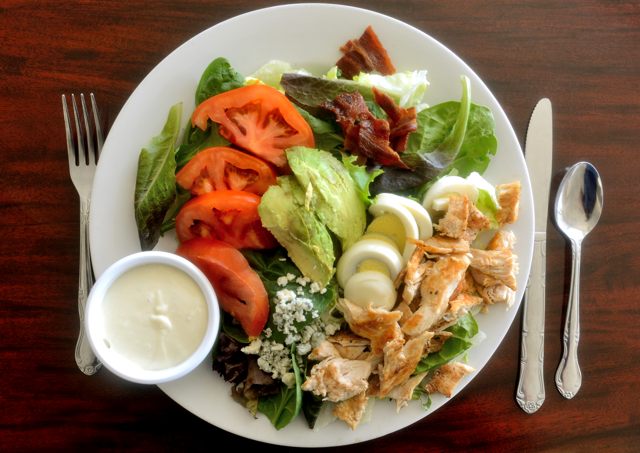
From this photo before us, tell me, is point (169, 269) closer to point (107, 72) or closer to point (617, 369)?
point (107, 72)

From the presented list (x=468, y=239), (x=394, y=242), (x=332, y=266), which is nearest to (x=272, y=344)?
(x=332, y=266)

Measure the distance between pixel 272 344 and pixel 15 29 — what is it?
4.82 feet

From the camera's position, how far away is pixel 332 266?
1.86 m

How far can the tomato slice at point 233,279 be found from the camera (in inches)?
72.1

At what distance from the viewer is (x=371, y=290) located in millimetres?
1856

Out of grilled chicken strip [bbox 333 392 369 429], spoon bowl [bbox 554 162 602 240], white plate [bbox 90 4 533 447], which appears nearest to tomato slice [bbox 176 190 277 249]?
white plate [bbox 90 4 533 447]

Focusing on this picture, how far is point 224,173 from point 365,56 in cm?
65

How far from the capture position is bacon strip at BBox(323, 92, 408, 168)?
6.37ft

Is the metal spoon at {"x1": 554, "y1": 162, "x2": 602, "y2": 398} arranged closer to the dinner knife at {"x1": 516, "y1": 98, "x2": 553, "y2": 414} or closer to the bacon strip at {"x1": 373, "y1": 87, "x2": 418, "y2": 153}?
the dinner knife at {"x1": 516, "y1": 98, "x2": 553, "y2": 414}

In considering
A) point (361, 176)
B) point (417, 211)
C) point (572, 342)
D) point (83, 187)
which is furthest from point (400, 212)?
point (83, 187)

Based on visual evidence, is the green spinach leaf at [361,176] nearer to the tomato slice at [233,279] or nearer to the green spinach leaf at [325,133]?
the green spinach leaf at [325,133]

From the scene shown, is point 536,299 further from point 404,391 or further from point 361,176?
point 361,176

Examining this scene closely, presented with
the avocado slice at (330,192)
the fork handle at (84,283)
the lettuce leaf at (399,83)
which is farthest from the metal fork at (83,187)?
the lettuce leaf at (399,83)

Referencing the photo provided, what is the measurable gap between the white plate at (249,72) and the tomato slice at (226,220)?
13 cm
